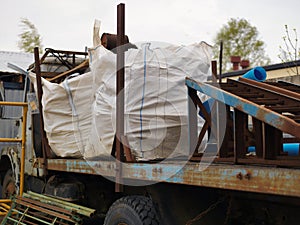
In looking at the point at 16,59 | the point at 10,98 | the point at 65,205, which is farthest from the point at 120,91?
the point at 16,59

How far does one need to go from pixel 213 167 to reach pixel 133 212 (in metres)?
1.12

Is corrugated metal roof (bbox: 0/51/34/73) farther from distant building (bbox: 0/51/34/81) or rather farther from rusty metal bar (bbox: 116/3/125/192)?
rusty metal bar (bbox: 116/3/125/192)

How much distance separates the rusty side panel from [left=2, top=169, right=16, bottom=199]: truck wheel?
3.30m

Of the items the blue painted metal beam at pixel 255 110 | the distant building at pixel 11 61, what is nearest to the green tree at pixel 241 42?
the distant building at pixel 11 61

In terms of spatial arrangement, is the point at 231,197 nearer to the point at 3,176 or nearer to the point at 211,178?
the point at 211,178

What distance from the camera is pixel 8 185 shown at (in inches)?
314

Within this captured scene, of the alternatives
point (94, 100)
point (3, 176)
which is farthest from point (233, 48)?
point (94, 100)

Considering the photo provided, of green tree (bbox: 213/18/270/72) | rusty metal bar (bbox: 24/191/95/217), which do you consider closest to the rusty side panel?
rusty metal bar (bbox: 24/191/95/217)

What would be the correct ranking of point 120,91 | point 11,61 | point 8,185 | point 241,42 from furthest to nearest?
point 241,42 → point 11,61 → point 8,185 → point 120,91

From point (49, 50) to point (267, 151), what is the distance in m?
4.48

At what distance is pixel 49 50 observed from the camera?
7188mm

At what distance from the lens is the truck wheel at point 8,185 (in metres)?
7.77

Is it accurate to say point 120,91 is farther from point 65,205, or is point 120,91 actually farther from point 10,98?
point 10,98

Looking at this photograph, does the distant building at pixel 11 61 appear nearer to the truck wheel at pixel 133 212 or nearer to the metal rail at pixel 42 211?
the metal rail at pixel 42 211
